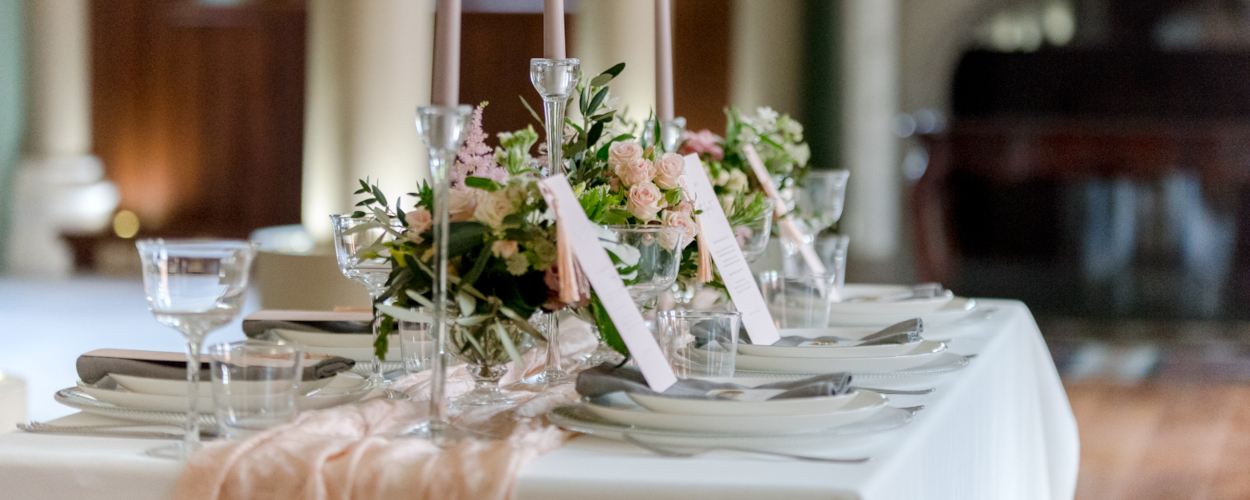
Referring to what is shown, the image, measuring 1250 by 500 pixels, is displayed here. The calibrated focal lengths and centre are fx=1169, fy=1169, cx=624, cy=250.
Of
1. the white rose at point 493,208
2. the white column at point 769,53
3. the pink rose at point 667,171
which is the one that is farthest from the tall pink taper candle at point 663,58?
the white column at point 769,53

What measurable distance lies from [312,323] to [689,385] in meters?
0.64

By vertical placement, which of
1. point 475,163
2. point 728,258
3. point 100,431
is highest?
point 475,163

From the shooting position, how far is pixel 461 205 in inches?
40.6

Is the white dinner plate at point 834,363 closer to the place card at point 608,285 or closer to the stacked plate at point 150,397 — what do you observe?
the place card at point 608,285

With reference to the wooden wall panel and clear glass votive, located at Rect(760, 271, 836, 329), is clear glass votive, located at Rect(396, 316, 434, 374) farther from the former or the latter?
the wooden wall panel

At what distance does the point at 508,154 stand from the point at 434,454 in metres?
0.36

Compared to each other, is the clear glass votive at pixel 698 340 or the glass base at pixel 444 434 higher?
the clear glass votive at pixel 698 340

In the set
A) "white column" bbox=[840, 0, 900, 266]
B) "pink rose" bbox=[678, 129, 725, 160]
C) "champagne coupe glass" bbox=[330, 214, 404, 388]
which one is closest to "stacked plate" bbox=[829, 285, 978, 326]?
"pink rose" bbox=[678, 129, 725, 160]

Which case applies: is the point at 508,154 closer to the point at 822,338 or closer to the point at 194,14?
the point at 822,338

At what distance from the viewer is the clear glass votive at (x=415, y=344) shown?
1.10m

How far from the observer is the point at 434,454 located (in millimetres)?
875

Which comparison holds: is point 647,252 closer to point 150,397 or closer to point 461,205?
point 461,205

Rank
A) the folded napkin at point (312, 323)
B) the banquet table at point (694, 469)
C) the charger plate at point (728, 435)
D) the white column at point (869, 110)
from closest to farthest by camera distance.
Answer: the banquet table at point (694, 469)
the charger plate at point (728, 435)
the folded napkin at point (312, 323)
the white column at point (869, 110)

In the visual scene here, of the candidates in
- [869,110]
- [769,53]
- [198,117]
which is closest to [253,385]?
[869,110]
